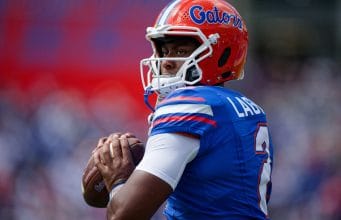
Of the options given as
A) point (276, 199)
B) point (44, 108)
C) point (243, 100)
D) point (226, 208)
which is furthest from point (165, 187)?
point (44, 108)

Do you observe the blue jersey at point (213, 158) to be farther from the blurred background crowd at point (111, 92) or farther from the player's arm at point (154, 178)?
the blurred background crowd at point (111, 92)

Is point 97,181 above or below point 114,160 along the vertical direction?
below

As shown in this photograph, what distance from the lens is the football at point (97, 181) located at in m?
2.85

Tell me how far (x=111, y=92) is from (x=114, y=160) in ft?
12.3

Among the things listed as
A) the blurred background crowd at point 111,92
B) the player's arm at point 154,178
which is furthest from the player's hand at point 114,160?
the blurred background crowd at point 111,92

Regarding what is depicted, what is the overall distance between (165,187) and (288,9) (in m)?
4.19

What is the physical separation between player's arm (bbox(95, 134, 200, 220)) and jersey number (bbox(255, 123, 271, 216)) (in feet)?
1.05

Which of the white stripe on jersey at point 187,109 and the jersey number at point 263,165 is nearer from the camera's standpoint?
the white stripe on jersey at point 187,109

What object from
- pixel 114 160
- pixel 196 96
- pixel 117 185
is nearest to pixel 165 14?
pixel 196 96

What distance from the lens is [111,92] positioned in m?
6.47

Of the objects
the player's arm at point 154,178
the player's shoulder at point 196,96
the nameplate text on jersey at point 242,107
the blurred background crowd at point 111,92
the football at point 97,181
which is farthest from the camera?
the blurred background crowd at point 111,92

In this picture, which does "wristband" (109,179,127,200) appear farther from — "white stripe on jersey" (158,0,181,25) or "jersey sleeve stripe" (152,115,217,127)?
"white stripe on jersey" (158,0,181,25)

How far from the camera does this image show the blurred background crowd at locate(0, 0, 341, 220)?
6.30 metres

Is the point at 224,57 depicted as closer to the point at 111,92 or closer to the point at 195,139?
the point at 195,139
